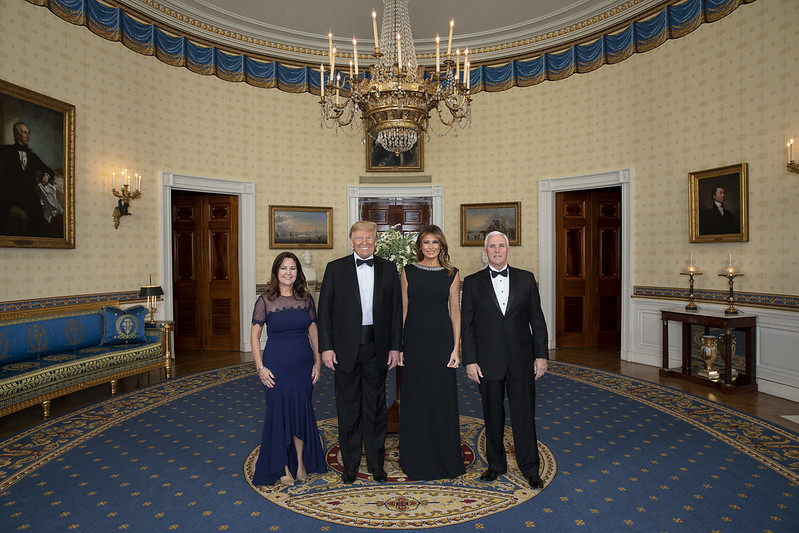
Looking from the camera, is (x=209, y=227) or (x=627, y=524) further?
(x=209, y=227)

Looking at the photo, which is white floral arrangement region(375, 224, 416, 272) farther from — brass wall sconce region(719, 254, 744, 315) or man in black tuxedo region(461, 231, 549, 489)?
brass wall sconce region(719, 254, 744, 315)

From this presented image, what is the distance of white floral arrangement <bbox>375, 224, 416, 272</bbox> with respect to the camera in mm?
4535

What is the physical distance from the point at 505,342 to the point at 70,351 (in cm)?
555

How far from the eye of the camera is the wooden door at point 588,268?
9.50 metres

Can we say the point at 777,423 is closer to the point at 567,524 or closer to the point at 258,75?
the point at 567,524

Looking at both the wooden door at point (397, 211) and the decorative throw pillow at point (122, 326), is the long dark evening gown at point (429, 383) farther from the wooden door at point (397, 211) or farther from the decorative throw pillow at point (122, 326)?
the wooden door at point (397, 211)

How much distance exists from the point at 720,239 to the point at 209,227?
837 cm

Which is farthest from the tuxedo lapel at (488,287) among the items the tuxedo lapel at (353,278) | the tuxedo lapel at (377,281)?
the tuxedo lapel at (353,278)

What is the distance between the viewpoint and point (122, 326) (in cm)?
677

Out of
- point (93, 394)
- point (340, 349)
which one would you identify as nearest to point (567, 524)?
point (340, 349)

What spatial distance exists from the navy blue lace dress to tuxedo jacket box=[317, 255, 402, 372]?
0.68ft

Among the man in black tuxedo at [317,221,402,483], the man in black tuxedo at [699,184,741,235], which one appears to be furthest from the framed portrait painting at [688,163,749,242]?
the man in black tuxedo at [317,221,402,483]

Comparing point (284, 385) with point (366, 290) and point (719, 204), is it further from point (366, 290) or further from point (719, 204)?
point (719, 204)

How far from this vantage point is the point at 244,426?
5.02 metres
